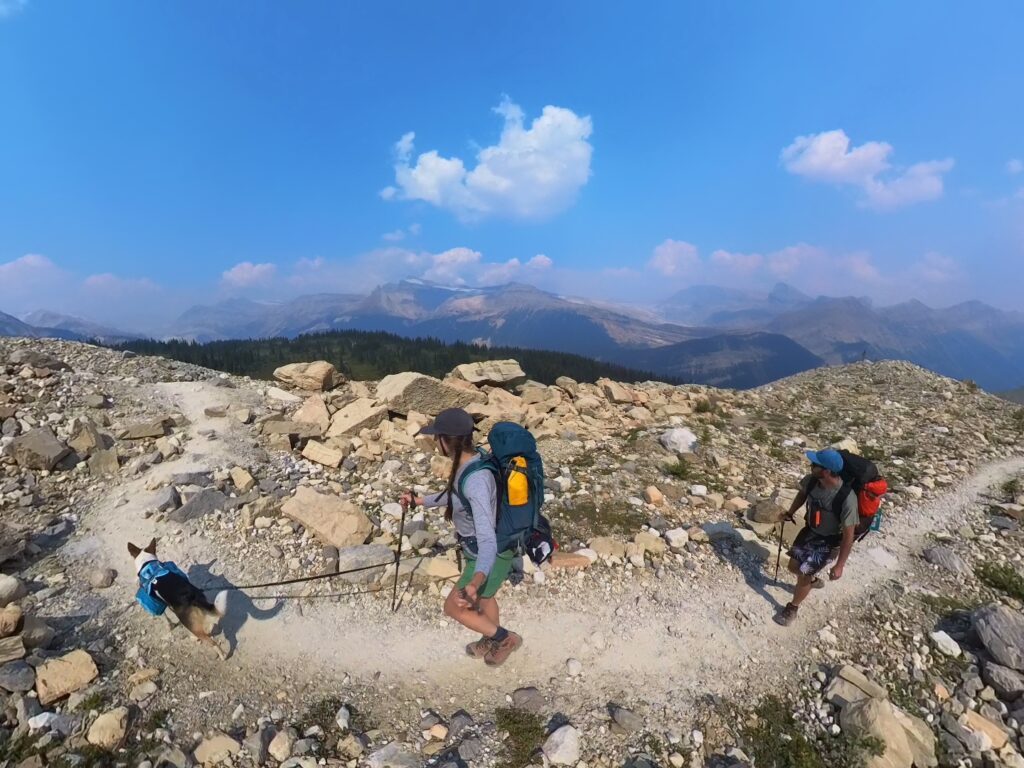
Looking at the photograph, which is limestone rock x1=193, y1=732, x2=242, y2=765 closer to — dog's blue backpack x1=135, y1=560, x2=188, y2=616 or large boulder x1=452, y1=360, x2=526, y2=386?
dog's blue backpack x1=135, y1=560, x2=188, y2=616

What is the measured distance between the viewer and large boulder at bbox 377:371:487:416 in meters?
14.8

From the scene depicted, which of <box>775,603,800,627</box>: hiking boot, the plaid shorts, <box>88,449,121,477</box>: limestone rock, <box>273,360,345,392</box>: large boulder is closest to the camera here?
the plaid shorts

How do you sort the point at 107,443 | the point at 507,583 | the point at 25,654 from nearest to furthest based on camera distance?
the point at 25,654
the point at 507,583
the point at 107,443

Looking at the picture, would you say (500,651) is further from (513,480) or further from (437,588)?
(513,480)

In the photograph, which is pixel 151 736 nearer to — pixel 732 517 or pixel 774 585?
pixel 774 585

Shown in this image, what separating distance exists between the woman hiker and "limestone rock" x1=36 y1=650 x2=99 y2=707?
4210mm

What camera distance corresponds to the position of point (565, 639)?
6750 mm

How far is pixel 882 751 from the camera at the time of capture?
4.98 m

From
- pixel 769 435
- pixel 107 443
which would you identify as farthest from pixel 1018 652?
pixel 107 443

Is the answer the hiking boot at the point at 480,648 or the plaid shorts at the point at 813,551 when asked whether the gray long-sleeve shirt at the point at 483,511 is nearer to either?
the hiking boot at the point at 480,648

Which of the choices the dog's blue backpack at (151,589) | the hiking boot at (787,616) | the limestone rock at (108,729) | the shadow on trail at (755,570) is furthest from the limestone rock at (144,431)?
the hiking boot at (787,616)

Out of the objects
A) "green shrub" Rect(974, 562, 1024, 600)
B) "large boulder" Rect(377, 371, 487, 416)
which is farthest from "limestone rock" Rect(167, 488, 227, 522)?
"green shrub" Rect(974, 562, 1024, 600)

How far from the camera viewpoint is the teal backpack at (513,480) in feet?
17.1

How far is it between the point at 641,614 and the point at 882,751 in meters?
3.07
